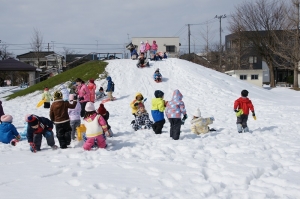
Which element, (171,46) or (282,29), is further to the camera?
(171,46)

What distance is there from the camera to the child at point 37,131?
7.09 m

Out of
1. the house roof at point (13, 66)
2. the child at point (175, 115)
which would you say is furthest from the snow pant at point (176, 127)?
→ the house roof at point (13, 66)

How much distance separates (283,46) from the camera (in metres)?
35.0

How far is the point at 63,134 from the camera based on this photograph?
7.46 meters

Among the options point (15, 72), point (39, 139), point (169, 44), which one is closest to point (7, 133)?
point (39, 139)

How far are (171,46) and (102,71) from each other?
34.3 meters

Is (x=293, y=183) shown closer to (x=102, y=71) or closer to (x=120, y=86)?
(x=120, y=86)

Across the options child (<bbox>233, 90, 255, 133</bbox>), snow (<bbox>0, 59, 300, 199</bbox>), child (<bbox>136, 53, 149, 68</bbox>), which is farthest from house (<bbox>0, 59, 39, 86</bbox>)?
child (<bbox>233, 90, 255, 133</bbox>)

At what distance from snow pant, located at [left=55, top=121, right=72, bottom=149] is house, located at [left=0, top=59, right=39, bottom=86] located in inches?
1005

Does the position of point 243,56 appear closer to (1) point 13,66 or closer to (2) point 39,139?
(1) point 13,66

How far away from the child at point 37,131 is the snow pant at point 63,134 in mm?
175

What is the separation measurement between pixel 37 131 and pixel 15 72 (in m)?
44.2

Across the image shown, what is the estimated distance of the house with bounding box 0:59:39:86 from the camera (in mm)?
32844

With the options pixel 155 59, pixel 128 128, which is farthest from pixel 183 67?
pixel 128 128
